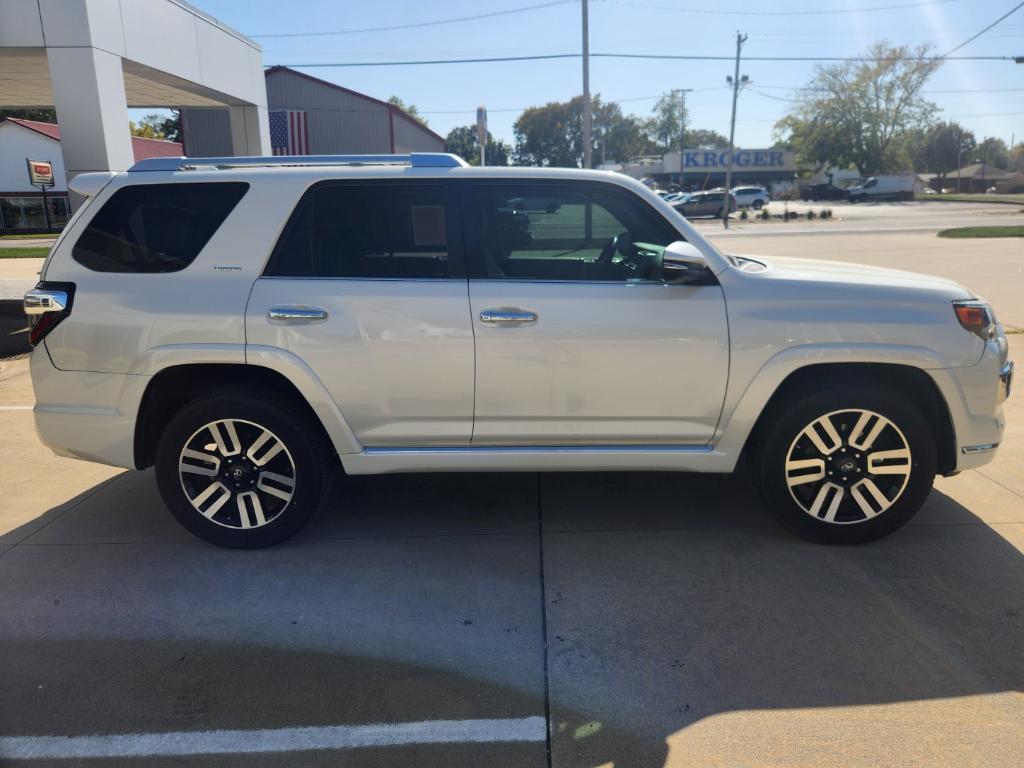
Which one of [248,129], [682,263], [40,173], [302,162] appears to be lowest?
[682,263]

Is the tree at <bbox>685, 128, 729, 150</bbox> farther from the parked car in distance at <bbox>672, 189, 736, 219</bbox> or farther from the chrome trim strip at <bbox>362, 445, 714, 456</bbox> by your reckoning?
the chrome trim strip at <bbox>362, 445, 714, 456</bbox>

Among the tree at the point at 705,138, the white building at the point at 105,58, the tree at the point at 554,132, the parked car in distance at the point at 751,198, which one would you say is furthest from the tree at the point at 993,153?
the white building at the point at 105,58

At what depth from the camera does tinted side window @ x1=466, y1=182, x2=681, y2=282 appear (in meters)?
3.84

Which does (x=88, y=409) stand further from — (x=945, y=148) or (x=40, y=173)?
(x=945, y=148)

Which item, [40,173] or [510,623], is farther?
[40,173]

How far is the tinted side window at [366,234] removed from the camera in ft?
12.5

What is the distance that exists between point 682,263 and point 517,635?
1805 mm

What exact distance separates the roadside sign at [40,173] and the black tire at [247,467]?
35958 mm

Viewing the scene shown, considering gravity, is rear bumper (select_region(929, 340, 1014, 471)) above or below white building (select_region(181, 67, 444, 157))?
below

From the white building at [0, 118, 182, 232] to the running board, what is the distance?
128 feet

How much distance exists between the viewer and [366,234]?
152 inches

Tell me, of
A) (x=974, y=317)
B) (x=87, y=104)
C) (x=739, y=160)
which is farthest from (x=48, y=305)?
(x=739, y=160)

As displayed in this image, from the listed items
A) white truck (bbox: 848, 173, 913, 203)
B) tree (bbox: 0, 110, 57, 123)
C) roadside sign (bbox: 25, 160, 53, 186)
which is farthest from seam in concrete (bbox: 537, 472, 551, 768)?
white truck (bbox: 848, 173, 913, 203)

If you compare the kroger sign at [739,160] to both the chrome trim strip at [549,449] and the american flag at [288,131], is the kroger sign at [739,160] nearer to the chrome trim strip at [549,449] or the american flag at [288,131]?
the american flag at [288,131]
